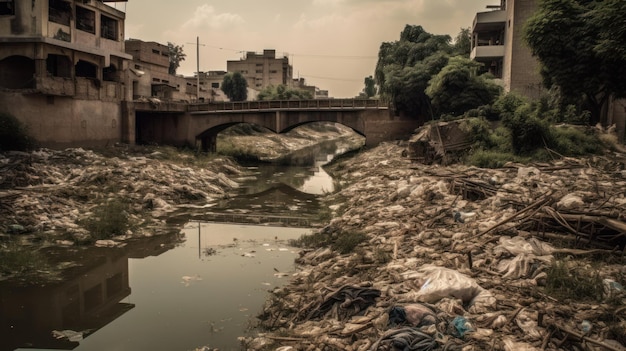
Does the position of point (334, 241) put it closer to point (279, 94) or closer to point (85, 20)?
point (85, 20)

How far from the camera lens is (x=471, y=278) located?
22.0 ft

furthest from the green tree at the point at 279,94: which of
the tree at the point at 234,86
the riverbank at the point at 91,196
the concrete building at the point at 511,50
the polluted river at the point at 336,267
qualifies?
the polluted river at the point at 336,267

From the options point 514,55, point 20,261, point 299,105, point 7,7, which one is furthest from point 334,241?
point 514,55

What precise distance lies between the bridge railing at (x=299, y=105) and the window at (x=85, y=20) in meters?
8.03

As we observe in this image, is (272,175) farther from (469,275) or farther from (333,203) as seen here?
(469,275)

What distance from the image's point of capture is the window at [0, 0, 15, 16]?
21375 millimetres

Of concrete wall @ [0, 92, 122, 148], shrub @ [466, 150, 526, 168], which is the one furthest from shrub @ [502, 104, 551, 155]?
concrete wall @ [0, 92, 122, 148]

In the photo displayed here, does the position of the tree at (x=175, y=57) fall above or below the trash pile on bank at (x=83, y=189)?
above

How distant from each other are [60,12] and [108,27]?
13.4 ft

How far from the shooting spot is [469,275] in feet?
22.7

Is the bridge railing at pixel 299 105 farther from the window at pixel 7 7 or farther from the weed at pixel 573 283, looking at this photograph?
the weed at pixel 573 283

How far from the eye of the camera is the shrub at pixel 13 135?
18.5m

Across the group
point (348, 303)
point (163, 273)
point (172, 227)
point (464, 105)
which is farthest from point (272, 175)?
point (348, 303)

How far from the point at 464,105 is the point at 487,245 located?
19595mm
